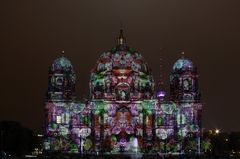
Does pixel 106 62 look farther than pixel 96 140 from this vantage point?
Yes

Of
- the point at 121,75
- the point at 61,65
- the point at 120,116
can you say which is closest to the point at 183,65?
the point at 121,75

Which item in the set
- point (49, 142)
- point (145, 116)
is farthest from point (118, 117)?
point (49, 142)

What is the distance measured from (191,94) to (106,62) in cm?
2086

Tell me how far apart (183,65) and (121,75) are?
13647 millimetres

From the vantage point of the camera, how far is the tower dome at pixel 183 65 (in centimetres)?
16550

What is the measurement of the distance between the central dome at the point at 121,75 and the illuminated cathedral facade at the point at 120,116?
0.22m

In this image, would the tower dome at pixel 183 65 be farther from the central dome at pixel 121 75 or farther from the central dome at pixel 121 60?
the central dome at pixel 121 60

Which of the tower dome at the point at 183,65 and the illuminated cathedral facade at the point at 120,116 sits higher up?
the tower dome at the point at 183,65

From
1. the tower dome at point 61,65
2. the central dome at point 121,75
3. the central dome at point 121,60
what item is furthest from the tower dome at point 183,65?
the tower dome at point 61,65

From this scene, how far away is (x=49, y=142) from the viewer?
15488 centimetres

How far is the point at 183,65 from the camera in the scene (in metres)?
166

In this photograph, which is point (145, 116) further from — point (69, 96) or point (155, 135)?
point (69, 96)

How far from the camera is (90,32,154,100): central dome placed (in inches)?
6471

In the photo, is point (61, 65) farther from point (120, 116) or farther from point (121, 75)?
point (120, 116)
